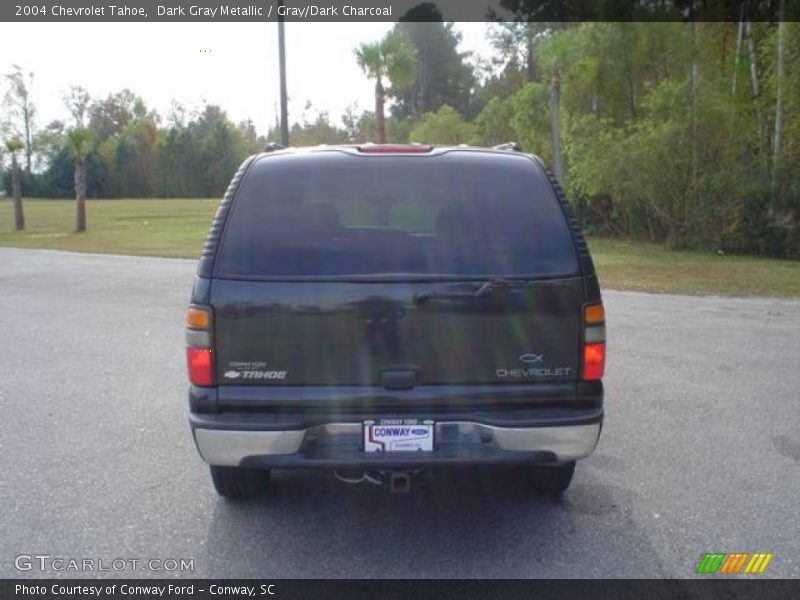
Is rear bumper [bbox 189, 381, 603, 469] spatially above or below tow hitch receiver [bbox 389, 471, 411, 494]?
above

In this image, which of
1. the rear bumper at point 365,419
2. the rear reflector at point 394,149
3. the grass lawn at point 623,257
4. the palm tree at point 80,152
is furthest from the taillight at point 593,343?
the palm tree at point 80,152

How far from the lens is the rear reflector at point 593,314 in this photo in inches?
132

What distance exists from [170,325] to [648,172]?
1530 cm

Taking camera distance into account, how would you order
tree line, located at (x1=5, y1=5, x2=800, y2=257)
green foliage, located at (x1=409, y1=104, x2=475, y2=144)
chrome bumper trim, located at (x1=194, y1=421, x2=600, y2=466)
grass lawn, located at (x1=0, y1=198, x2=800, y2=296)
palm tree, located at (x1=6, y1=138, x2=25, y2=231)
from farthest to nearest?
green foliage, located at (x1=409, y1=104, x2=475, y2=144) → palm tree, located at (x1=6, y1=138, x2=25, y2=231) → tree line, located at (x1=5, y1=5, x2=800, y2=257) → grass lawn, located at (x1=0, y1=198, x2=800, y2=296) → chrome bumper trim, located at (x1=194, y1=421, x2=600, y2=466)

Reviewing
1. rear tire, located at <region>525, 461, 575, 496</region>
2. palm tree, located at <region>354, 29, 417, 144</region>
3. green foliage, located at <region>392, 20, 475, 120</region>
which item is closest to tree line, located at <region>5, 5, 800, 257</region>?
palm tree, located at <region>354, 29, 417, 144</region>

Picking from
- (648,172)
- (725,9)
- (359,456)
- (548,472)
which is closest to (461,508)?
(548,472)

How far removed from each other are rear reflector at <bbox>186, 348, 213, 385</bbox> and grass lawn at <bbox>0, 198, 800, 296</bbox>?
10.6 m

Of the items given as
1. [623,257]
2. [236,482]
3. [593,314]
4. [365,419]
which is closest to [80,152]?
[623,257]

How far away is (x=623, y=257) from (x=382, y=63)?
10.4 metres

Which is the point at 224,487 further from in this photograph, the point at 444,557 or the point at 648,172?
the point at 648,172

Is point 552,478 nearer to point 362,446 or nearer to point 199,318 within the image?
point 362,446

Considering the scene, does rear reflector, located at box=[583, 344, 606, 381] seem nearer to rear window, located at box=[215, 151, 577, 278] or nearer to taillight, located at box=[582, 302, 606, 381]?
taillight, located at box=[582, 302, 606, 381]

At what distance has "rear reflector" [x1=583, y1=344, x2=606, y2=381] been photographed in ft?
11.0

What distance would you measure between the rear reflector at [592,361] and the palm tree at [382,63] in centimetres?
2083
